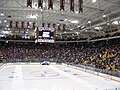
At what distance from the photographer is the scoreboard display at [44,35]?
14.4 metres

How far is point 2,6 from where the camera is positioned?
1734 cm

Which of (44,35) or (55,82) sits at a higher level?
(44,35)

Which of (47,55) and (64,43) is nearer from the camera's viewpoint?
(47,55)

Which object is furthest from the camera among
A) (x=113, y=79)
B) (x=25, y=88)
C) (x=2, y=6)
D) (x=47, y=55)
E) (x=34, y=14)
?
(x=47, y=55)

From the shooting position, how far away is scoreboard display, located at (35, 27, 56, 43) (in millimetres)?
14391

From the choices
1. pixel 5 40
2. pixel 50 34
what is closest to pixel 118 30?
pixel 50 34

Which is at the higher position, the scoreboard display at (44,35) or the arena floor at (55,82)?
the scoreboard display at (44,35)

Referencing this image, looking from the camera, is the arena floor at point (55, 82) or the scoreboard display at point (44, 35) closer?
the arena floor at point (55, 82)

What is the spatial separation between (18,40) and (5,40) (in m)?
2.68

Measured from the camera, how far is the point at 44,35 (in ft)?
47.7

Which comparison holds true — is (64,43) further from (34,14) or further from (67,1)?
(67,1)

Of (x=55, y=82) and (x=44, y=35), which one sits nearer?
(x=55, y=82)

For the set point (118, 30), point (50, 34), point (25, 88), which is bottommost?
point (25, 88)

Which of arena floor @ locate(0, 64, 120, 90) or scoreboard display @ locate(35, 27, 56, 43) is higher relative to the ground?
scoreboard display @ locate(35, 27, 56, 43)
